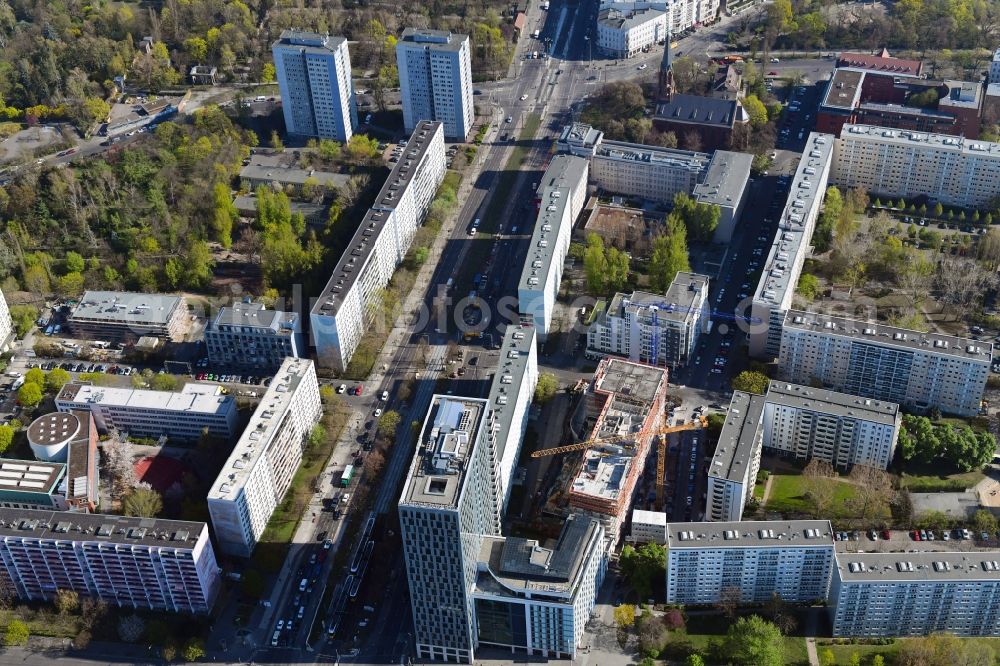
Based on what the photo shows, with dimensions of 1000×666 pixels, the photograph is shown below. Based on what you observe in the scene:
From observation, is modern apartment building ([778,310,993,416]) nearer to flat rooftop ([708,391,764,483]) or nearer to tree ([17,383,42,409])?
flat rooftop ([708,391,764,483])

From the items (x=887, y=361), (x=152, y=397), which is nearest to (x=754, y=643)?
(x=887, y=361)

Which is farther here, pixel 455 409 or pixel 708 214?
pixel 708 214

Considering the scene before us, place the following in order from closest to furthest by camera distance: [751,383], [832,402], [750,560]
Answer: [750,560] < [832,402] < [751,383]

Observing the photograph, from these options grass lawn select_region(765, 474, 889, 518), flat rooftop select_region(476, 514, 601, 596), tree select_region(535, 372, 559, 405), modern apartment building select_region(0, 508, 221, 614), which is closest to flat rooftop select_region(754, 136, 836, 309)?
grass lawn select_region(765, 474, 889, 518)

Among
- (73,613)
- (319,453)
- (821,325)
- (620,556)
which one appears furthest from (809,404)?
(73,613)

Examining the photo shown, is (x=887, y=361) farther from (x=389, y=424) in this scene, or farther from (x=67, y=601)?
(x=67, y=601)

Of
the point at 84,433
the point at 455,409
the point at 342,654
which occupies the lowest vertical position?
the point at 342,654

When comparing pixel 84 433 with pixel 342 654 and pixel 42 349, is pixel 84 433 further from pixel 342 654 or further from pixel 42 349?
pixel 342 654
